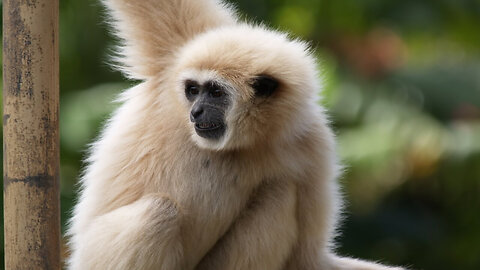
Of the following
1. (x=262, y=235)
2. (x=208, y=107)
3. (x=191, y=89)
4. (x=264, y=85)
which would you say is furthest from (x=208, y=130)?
(x=262, y=235)

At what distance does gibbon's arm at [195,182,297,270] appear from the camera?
13.9ft

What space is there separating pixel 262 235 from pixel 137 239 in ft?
2.50

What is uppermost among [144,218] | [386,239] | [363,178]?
[144,218]

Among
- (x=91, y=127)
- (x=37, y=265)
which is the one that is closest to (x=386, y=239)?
(x=91, y=127)

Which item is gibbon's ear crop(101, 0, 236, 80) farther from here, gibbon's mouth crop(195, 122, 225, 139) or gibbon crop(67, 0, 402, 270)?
gibbon's mouth crop(195, 122, 225, 139)

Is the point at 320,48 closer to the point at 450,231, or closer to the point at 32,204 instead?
the point at 450,231

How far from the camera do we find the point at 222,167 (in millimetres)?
4348

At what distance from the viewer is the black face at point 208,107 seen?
4.22 metres

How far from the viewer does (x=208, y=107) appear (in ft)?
14.2

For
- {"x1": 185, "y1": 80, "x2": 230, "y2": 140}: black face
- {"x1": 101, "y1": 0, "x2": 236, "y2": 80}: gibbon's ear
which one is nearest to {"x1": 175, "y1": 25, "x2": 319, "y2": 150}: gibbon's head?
{"x1": 185, "y1": 80, "x2": 230, "y2": 140}: black face

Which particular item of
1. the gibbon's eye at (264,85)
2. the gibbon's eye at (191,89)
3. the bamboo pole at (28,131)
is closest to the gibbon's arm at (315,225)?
the gibbon's eye at (264,85)

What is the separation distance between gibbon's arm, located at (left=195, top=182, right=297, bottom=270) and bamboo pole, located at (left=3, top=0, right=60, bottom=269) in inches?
49.4

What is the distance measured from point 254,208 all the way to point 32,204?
146 centimetres

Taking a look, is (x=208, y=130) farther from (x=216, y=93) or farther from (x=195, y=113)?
(x=216, y=93)
